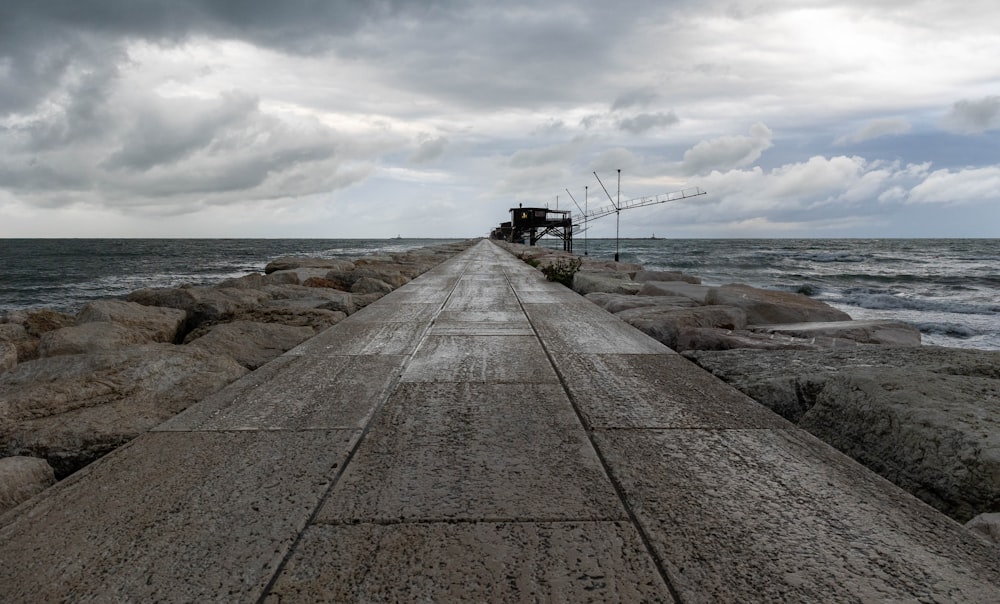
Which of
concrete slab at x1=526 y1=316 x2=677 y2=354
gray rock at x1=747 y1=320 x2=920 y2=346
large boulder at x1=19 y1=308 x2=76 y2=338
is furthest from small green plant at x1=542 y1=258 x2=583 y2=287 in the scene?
large boulder at x1=19 y1=308 x2=76 y2=338

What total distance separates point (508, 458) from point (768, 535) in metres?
1.07

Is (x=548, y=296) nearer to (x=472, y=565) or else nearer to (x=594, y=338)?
(x=594, y=338)

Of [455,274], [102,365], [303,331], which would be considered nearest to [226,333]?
[303,331]

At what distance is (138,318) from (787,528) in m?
5.96

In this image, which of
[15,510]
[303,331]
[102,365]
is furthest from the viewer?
[303,331]

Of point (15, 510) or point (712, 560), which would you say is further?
point (15, 510)

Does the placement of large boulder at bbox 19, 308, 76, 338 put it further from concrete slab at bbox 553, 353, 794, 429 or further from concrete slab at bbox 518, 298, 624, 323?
concrete slab at bbox 553, 353, 794, 429

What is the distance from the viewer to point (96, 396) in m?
3.21

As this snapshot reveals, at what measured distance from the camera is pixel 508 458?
8.01 feet

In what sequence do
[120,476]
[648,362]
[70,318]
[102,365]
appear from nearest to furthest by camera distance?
1. [120,476]
2. [102,365]
3. [648,362]
4. [70,318]

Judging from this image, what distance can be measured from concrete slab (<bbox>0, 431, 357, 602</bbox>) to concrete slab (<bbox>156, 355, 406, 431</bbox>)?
227mm

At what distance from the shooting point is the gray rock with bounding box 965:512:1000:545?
1857mm

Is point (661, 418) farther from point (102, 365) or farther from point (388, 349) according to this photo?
point (102, 365)

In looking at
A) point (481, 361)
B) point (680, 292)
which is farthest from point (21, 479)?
point (680, 292)
